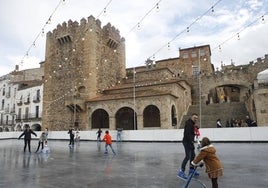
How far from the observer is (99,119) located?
99.9 feet

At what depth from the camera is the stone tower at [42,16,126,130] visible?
30047mm

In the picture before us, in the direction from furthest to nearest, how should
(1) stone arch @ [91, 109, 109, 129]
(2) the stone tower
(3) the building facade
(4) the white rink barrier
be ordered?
(2) the stone tower, (1) stone arch @ [91, 109, 109, 129], (3) the building facade, (4) the white rink barrier

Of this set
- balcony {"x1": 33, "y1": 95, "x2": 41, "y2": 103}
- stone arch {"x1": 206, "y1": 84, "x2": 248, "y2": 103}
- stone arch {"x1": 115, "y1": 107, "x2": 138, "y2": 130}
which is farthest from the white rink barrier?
balcony {"x1": 33, "y1": 95, "x2": 41, "y2": 103}

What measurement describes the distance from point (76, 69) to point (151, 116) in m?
11.8

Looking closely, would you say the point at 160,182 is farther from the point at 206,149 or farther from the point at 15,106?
the point at 15,106

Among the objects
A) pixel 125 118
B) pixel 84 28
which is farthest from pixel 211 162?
pixel 84 28

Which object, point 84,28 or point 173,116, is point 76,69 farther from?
point 173,116

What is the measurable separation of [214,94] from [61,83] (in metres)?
23.6

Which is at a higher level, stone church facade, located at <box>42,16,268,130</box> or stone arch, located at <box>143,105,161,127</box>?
stone church facade, located at <box>42,16,268,130</box>

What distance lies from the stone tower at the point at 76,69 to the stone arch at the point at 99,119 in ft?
3.78

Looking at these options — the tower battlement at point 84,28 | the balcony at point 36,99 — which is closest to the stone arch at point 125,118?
the tower battlement at point 84,28

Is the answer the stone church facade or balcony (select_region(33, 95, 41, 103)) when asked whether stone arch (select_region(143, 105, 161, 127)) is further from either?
balcony (select_region(33, 95, 41, 103))

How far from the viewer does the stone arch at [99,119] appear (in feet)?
96.9

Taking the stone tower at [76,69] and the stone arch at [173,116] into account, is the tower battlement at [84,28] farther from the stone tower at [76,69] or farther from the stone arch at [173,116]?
the stone arch at [173,116]
